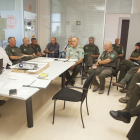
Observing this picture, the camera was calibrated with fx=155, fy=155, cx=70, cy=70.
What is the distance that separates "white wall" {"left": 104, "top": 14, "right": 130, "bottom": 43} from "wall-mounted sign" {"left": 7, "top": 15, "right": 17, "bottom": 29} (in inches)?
128

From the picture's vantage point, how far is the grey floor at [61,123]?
7.09 feet

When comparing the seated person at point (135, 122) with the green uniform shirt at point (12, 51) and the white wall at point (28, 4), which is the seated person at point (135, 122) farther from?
the white wall at point (28, 4)

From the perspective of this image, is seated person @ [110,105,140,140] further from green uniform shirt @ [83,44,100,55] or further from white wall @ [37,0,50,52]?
white wall @ [37,0,50,52]

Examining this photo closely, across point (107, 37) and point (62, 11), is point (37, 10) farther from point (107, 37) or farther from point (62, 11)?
point (107, 37)

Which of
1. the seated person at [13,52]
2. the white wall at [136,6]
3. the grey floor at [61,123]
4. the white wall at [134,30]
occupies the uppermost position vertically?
the white wall at [136,6]

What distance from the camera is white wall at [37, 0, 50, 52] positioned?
20.1 feet

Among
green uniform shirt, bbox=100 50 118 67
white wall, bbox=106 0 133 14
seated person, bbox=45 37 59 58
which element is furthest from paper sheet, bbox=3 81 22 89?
white wall, bbox=106 0 133 14

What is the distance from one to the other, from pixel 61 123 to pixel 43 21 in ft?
15.9

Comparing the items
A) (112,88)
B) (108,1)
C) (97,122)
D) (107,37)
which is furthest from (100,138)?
(108,1)

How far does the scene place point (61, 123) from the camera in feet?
8.04

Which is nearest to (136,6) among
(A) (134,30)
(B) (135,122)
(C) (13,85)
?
(A) (134,30)

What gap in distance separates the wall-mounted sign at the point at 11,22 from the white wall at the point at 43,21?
4.43 ft

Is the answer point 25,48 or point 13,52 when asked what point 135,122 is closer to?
point 13,52

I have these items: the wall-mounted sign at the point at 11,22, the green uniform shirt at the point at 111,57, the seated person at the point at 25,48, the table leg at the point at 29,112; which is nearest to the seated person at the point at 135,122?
the table leg at the point at 29,112
